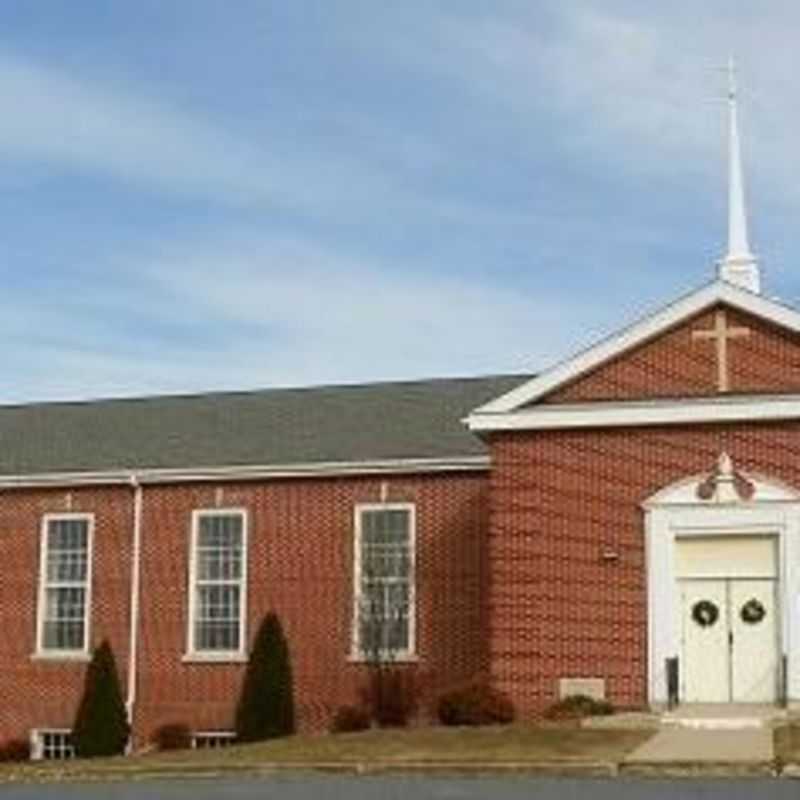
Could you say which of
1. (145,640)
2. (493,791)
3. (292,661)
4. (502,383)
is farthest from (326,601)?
(493,791)

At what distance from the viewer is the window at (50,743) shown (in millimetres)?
38812

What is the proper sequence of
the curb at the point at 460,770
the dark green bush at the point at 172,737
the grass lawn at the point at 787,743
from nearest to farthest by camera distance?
1. the curb at the point at 460,770
2. the grass lawn at the point at 787,743
3. the dark green bush at the point at 172,737

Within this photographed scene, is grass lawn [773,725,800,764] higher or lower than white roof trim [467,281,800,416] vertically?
lower

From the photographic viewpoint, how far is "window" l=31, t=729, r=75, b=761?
127ft

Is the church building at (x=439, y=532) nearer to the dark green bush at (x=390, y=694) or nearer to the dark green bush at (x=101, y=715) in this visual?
the dark green bush at (x=390, y=694)

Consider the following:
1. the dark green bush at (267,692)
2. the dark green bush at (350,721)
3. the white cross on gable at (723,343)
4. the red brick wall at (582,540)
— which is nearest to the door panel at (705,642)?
the red brick wall at (582,540)

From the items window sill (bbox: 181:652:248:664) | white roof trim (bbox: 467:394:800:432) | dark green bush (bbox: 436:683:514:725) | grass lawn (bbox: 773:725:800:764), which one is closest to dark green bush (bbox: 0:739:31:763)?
window sill (bbox: 181:652:248:664)

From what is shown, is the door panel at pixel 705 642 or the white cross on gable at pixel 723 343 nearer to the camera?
the door panel at pixel 705 642

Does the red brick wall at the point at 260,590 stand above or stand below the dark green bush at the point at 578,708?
above

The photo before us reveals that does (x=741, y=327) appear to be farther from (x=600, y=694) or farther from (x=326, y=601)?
(x=326, y=601)

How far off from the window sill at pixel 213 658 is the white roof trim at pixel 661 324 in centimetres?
891

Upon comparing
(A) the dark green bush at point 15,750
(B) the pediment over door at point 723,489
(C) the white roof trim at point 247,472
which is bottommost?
(A) the dark green bush at point 15,750

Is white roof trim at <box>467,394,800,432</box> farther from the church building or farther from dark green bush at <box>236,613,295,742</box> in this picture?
dark green bush at <box>236,613,295,742</box>

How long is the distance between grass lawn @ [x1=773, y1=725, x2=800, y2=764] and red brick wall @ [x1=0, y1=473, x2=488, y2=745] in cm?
892
